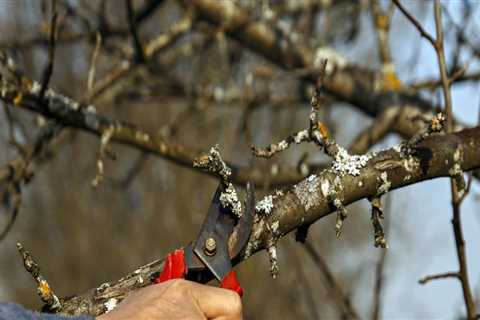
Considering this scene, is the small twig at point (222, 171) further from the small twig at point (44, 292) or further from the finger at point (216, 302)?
the small twig at point (44, 292)

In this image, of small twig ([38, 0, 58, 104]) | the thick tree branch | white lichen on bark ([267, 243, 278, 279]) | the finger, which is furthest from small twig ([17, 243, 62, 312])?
small twig ([38, 0, 58, 104])

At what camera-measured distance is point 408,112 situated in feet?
11.6

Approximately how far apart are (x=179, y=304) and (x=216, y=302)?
0.08 m

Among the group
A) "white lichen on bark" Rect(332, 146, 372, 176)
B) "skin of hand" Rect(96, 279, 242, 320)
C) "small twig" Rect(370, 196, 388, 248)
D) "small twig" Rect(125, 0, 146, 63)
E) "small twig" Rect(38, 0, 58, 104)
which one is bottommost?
"skin of hand" Rect(96, 279, 242, 320)

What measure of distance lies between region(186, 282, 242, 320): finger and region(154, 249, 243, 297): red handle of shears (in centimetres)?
7

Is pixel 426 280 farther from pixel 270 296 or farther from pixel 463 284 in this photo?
pixel 270 296

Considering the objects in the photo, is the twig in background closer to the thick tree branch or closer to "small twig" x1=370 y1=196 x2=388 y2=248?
the thick tree branch

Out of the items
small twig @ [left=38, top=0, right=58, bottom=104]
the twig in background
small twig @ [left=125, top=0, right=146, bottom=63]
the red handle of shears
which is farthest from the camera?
small twig @ [left=125, top=0, right=146, bottom=63]

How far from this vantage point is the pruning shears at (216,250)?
5.30 feet

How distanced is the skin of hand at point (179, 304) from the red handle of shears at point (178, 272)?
0.06m

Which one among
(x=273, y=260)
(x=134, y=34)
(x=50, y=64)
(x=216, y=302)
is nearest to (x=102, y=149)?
(x=50, y=64)

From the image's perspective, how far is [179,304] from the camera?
58.4 inches

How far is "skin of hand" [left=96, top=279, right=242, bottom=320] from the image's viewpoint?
147 cm

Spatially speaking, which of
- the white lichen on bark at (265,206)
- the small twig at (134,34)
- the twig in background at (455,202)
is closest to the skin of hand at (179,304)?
the white lichen on bark at (265,206)
